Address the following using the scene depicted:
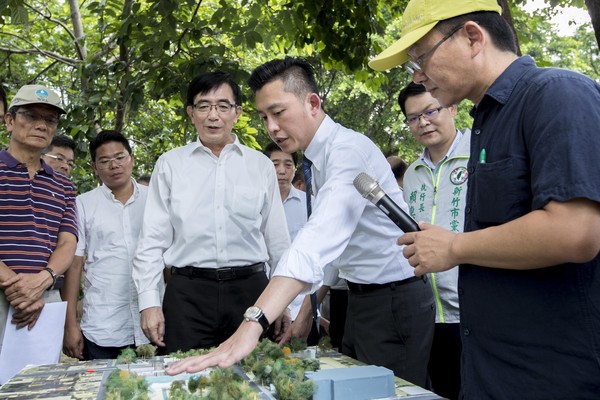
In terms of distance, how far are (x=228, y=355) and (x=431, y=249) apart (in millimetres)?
666

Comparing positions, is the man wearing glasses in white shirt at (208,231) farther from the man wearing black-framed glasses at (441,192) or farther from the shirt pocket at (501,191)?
the shirt pocket at (501,191)

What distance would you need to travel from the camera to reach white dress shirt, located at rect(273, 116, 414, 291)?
6.78 ft

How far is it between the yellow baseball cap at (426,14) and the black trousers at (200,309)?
1.82m

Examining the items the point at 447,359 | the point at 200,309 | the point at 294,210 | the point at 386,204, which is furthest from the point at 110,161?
the point at 386,204

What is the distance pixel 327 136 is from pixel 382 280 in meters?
0.65

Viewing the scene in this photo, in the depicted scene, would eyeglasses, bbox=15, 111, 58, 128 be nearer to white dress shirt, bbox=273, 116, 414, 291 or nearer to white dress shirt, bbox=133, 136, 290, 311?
white dress shirt, bbox=133, 136, 290, 311

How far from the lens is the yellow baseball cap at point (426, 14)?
61.5 inches

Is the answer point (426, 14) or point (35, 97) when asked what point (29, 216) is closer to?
point (35, 97)

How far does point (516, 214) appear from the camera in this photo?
1.46 metres

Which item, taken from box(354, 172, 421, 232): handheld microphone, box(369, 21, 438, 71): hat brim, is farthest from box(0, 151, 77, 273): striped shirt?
box(369, 21, 438, 71): hat brim

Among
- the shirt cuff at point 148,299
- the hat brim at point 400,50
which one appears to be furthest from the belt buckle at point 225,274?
the hat brim at point 400,50

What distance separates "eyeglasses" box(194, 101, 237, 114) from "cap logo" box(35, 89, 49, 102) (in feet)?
2.91

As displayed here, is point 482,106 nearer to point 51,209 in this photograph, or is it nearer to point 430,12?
point 430,12

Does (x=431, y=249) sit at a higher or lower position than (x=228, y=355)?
higher
